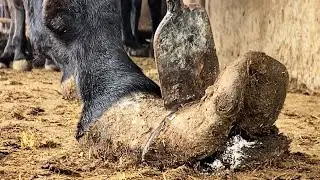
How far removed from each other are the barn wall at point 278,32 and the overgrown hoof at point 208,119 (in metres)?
2.07

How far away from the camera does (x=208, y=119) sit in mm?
1438

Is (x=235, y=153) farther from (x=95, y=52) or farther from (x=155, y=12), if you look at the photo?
(x=155, y=12)

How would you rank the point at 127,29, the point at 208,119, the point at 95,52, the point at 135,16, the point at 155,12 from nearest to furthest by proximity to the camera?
the point at 208,119 < the point at 95,52 < the point at 155,12 < the point at 127,29 < the point at 135,16

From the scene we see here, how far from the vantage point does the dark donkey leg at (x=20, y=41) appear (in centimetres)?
513

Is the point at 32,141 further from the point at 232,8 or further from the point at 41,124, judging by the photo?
the point at 232,8

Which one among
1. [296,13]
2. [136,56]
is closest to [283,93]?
[296,13]

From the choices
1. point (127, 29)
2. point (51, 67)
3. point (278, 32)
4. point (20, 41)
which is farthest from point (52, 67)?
point (278, 32)

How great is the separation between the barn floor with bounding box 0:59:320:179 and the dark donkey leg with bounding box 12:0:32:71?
1.54 m

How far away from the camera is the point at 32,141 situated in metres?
2.11

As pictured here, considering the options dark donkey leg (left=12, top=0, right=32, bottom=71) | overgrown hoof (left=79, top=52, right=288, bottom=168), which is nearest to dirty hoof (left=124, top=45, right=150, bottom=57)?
dark donkey leg (left=12, top=0, right=32, bottom=71)

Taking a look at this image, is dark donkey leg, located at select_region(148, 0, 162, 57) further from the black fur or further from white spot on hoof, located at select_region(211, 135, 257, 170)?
white spot on hoof, located at select_region(211, 135, 257, 170)

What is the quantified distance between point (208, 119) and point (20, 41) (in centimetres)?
410

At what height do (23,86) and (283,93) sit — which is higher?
(283,93)

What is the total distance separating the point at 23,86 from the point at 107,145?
7.84 ft
